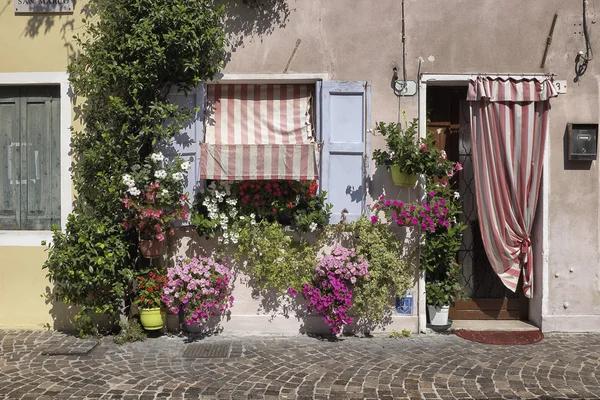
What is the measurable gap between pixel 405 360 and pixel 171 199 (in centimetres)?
295

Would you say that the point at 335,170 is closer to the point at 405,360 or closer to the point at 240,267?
the point at 240,267

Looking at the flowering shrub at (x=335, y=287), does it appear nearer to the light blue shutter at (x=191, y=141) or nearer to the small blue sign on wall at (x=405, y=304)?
the small blue sign on wall at (x=405, y=304)

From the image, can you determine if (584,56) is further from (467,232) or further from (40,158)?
(40,158)

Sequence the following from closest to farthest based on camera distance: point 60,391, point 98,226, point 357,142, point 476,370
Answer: point 60,391, point 476,370, point 98,226, point 357,142

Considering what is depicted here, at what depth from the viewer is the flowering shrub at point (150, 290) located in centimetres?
654

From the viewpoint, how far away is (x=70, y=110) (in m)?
6.93

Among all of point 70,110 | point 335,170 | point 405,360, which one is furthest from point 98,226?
point 405,360

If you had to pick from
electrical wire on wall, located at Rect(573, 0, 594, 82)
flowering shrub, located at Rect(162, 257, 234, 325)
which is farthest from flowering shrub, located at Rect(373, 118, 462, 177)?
flowering shrub, located at Rect(162, 257, 234, 325)

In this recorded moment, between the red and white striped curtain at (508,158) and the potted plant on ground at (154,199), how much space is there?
334 cm

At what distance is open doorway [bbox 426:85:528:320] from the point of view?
7309 millimetres

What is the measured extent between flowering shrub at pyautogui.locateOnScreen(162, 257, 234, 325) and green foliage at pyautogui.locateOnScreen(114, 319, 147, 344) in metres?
0.48

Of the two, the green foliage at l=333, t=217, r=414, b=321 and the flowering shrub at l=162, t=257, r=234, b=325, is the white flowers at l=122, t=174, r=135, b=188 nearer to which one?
the flowering shrub at l=162, t=257, r=234, b=325

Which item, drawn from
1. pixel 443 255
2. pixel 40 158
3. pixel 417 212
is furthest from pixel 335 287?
pixel 40 158

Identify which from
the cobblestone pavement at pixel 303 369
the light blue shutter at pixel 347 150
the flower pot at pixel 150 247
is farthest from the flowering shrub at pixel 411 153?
the flower pot at pixel 150 247
